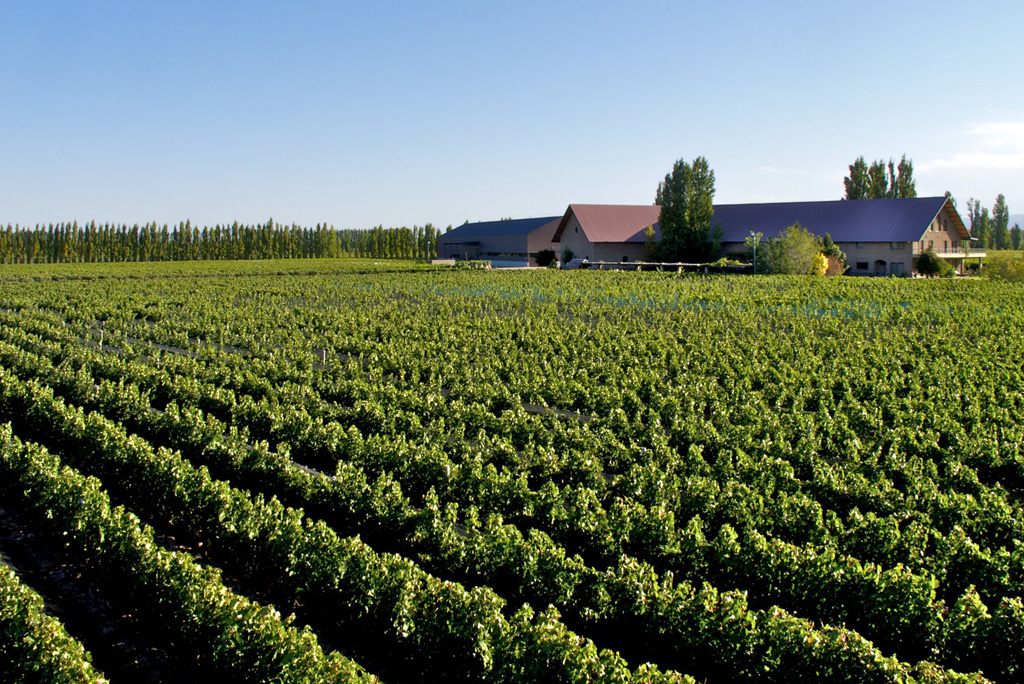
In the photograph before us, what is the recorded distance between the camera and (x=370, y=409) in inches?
618

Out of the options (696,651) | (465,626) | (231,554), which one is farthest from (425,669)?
(231,554)

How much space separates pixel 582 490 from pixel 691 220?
214 feet

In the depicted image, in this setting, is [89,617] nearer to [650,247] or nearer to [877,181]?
[650,247]

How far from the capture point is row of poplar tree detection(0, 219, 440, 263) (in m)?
112

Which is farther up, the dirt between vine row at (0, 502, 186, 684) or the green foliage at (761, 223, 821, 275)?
the green foliage at (761, 223, 821, 275)

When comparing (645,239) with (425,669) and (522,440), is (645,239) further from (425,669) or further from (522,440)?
(425,669)

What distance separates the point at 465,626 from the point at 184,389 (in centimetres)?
1220

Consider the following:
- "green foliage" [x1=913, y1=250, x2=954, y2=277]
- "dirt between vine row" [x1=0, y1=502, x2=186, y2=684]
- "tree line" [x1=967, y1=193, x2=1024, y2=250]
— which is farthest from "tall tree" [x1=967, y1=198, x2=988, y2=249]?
"dirt between vine row" [x1=0, y1=502, x2=186, y2=684]

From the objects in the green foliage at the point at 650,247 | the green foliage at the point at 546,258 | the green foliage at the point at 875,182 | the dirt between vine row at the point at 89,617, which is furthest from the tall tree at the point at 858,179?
the dirt between vine row at the point at 89,617

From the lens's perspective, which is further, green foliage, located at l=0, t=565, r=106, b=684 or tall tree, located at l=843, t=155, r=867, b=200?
tall tree, located at l=843, t=155, r=867, b=200

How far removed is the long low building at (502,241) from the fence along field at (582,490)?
213ft

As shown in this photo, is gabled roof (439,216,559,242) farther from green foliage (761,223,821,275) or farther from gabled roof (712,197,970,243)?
green foliage (761,223,821,275)

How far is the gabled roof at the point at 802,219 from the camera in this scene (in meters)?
63.8

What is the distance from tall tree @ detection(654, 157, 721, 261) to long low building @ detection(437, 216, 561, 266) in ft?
55.2
